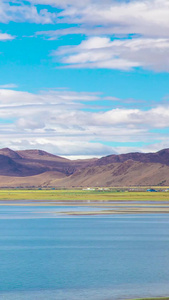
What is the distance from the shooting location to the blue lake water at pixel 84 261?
87.7 ft

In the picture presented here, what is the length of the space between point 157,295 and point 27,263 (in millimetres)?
13013

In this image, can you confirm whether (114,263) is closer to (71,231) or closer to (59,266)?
(59,266)

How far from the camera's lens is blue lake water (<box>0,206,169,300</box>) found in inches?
1052

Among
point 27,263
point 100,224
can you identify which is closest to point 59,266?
point 27,263

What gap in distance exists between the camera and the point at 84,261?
3653 centimetres

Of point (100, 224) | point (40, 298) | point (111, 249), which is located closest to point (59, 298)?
point (40, 298)

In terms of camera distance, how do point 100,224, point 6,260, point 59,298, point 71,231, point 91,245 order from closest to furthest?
point 59,298, point 6,260, point 91,245, point 71,231, point 100,224

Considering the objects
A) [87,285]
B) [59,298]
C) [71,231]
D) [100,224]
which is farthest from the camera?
[100,224]

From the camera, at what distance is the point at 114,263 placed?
35.5 meters

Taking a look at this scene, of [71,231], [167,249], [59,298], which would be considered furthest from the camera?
[71,231]

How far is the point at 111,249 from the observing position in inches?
1674

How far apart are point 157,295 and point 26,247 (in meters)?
21.2

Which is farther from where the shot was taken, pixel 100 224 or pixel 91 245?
pixel 100 224

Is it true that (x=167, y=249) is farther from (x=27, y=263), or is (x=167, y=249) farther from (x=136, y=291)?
(x=136, y=291)
